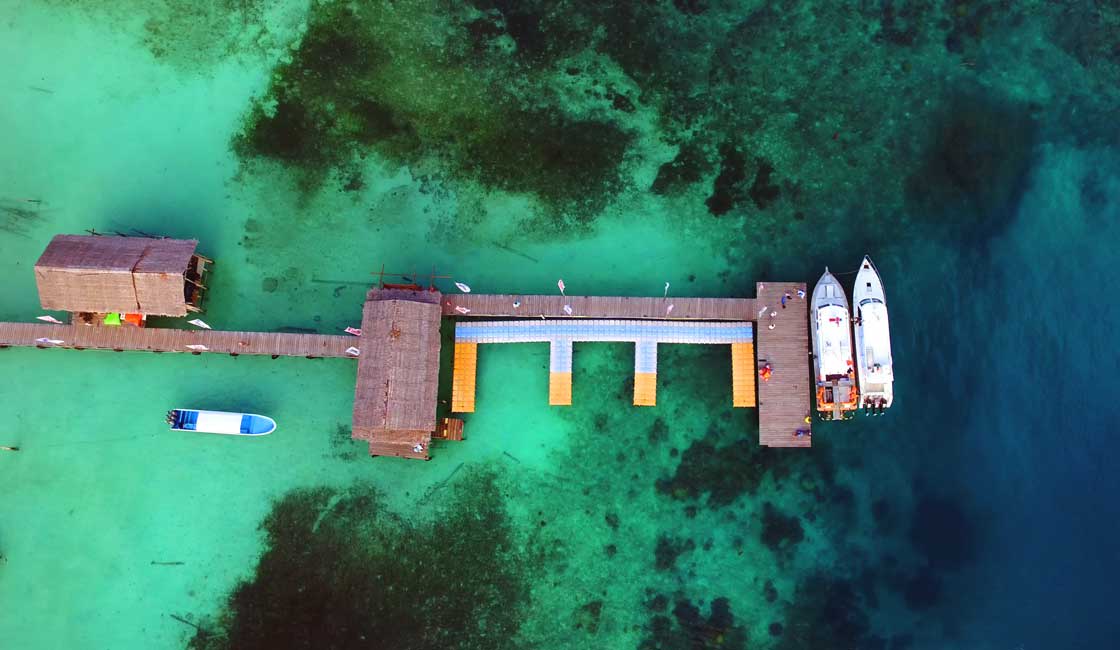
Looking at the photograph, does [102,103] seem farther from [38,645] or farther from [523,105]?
[38,645]

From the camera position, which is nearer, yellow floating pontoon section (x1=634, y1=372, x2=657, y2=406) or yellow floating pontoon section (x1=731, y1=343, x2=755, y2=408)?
yellow floating pontoon section (x1=731, y1=343, x2=755, y2=408)

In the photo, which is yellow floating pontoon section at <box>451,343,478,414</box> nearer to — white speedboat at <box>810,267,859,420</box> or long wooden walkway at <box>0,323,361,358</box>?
long wooden walkway at <box>0,323,361,358</box>

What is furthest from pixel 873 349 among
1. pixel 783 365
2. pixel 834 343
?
pixel 783 365

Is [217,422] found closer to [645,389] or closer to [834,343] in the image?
[645,389]

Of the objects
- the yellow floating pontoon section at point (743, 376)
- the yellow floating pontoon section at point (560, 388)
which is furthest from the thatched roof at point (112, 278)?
the yellow floating pontoon section at point (743, 376)

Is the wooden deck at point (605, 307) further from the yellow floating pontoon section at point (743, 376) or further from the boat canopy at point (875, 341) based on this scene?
the boat canopy at point (875, 341)

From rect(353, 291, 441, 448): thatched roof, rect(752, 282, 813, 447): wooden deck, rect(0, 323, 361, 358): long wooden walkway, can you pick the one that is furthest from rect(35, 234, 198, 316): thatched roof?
rect(752, 282, 813, 447): wooden deck
